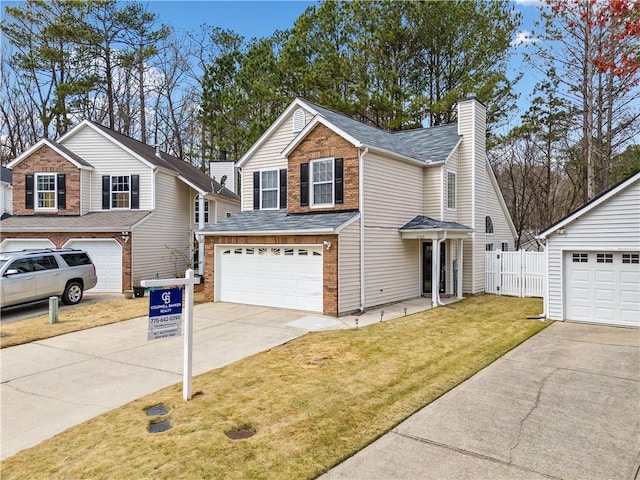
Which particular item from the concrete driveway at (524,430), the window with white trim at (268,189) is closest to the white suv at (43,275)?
the window with white trim at (268,189)

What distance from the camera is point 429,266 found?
1590cm

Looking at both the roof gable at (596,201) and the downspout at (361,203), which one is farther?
the downspout at (361,203)

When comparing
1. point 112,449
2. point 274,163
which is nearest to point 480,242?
point 274,163

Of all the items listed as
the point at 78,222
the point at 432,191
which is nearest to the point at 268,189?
the point at 432,191

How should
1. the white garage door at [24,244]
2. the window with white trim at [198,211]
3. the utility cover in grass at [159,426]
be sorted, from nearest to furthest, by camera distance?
1. the utility cover in grass at [159,426]
2. the white garage door at [24,244]
3. the window with white trim at [198,211]

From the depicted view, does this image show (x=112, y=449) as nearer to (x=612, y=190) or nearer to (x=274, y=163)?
(x=612, y=190)

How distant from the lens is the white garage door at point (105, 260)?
17.4 metres

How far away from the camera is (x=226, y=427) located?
5008 millimetres

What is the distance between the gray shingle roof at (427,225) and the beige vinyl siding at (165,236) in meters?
11.4

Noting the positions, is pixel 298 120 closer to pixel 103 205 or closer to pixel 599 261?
pixel 103 205

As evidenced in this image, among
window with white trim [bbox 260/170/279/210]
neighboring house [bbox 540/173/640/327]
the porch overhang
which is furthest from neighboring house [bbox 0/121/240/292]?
neighboring house [bbox 540/173/640/327]

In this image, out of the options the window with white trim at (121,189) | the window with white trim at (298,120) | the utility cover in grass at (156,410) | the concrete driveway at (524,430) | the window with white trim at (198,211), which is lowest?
the concrete driveway at (524,430)

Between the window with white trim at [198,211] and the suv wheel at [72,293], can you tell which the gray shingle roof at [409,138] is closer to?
A: the window with white trim at [198,211]

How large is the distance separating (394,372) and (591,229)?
7646mm
